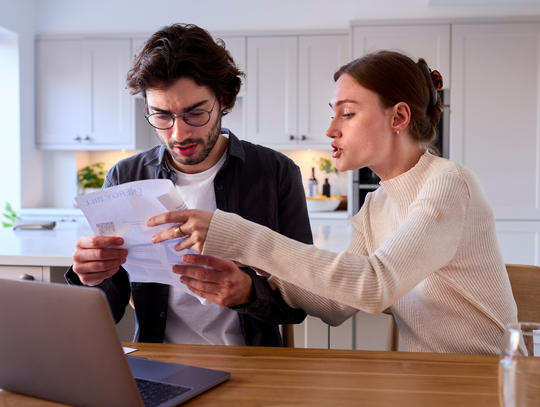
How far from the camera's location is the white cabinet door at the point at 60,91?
451 cm

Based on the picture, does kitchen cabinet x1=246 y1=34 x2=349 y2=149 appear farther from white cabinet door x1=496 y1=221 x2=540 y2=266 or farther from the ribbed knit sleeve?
the ribbed knit sleeve

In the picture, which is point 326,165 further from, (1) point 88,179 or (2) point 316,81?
(1) point 88,179

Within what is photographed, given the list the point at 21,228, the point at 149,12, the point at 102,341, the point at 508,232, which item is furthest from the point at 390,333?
the point at 149,12

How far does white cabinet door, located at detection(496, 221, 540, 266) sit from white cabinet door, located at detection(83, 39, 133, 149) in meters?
3.36

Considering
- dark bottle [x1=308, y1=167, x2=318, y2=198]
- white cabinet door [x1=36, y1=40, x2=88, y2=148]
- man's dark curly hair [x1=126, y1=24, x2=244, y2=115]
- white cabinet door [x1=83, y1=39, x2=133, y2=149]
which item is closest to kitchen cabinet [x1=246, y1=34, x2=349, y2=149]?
dark bottle [x1=308, y1=167, x2=318, y2=198]

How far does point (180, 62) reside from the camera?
1.28 m

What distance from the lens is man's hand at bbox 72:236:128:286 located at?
1.00 meters

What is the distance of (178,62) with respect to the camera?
4.20 feet

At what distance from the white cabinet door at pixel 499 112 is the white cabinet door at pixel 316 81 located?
98cm

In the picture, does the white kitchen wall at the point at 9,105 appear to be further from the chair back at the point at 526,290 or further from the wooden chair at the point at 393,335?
the chair back at the point at 526,290

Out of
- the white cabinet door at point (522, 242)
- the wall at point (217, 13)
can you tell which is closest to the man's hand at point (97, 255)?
the white cabinet door at point (522, 242)

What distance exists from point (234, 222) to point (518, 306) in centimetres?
78

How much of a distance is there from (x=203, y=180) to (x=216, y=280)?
477 mm

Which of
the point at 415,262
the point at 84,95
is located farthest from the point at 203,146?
the point at 84,95
